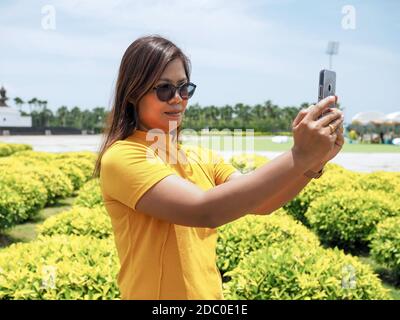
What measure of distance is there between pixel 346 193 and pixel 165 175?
5.81 metres

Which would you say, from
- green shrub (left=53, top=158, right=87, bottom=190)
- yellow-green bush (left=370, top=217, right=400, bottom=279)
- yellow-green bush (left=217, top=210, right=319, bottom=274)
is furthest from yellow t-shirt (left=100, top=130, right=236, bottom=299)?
green shrub (left=53, top=158, right=87, bottom=190)

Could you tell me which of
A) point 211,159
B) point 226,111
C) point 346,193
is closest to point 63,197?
point 346,193

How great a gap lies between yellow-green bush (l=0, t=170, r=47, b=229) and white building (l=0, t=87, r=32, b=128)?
3344 centimetres

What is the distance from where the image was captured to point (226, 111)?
60.1 meters

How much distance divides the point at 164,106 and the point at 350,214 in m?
5.54

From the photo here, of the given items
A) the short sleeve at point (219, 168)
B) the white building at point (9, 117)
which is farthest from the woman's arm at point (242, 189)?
the white building at point (9, 117)

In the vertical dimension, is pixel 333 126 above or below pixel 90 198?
above

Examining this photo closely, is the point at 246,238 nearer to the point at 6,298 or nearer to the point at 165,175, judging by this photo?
the point at 6,298

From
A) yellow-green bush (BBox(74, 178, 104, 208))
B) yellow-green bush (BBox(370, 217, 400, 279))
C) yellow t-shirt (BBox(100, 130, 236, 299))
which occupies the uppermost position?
yellow t-shirt (BBox(100, 130, 236, 299))

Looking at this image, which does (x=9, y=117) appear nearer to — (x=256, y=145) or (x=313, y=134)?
(x=256, y=145)

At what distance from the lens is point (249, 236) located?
450cm

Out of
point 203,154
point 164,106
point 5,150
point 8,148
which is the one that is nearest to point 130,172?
point 164,106

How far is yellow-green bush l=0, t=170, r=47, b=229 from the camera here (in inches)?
263

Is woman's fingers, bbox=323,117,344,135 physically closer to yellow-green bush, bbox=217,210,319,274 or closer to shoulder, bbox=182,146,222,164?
shoulder, bbox=182,146,222,164
